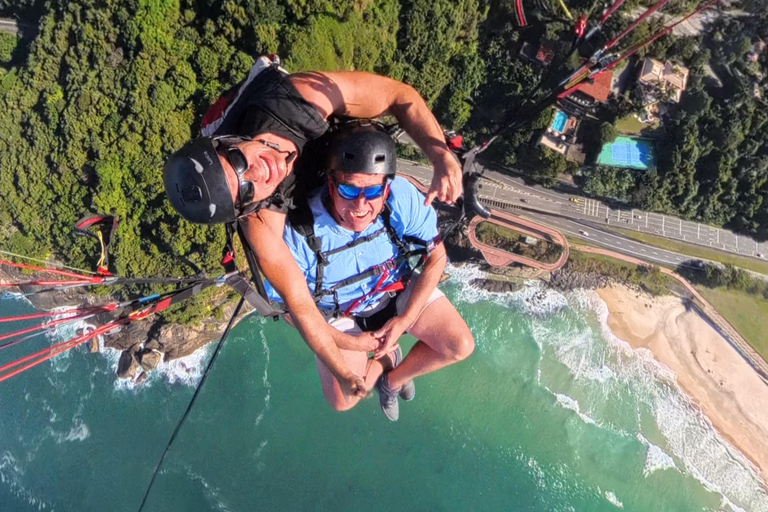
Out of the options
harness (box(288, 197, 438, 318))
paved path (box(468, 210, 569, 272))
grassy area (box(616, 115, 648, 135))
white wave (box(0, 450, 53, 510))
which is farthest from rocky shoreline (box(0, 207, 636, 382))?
harness (box(288, 197, 438, 318))

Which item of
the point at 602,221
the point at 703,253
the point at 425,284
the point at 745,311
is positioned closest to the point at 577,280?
the point at 602,221

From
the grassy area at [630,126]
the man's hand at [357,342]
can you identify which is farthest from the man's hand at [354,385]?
the grassy area at [630,126]

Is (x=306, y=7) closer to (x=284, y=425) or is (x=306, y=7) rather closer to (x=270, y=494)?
(x=284, y=425)

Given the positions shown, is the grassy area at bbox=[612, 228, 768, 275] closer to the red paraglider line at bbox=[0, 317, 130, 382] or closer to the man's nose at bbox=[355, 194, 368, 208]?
the man's nose at bbox=[355, 194, 368, 208]

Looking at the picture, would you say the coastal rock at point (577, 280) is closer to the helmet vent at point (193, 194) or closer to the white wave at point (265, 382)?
the white wave at point (265, 382)

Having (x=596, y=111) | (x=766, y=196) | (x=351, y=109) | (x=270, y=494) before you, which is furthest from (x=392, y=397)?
(x=766, y=196)

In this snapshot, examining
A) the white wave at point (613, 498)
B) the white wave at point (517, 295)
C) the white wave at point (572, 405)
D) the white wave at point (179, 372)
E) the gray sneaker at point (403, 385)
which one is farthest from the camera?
the white wave at point (179, 372)
